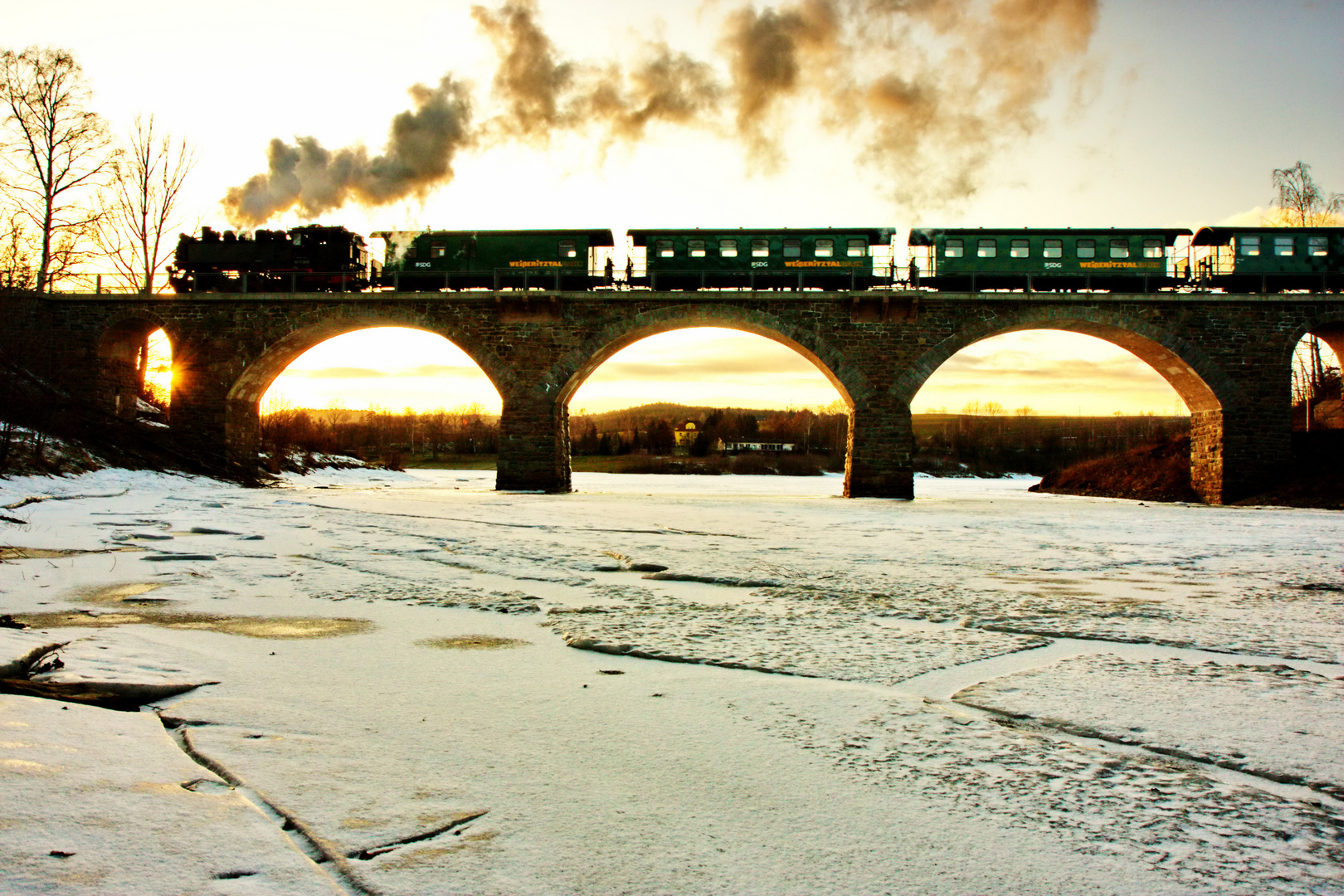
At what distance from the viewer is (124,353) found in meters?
25.6

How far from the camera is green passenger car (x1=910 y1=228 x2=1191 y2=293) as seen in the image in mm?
24547

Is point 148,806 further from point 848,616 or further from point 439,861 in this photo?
point 848,616

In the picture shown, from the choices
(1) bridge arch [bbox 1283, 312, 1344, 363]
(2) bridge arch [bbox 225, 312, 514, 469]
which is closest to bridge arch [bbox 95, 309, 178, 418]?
(2) bridge arch [bbox 225, 312, 514, 469]

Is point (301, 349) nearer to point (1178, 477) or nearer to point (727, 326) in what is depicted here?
point (727, 326)

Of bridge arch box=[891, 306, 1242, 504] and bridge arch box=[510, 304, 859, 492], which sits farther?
bridge arch box=[510, 304, 859, 492]

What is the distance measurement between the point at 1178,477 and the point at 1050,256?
797 cm

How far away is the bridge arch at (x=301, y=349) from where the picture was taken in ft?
78.7

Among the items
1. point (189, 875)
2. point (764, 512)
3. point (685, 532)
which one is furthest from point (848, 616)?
point (764, 512)

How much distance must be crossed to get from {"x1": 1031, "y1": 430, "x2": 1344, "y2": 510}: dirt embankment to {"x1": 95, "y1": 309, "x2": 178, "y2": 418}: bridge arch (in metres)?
30.3

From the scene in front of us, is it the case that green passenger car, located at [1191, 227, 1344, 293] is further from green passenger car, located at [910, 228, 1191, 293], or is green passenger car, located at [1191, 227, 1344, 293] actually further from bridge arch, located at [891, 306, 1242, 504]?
bridge arch, located at [891, 306, 1242, 504]

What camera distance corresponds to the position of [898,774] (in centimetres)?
241

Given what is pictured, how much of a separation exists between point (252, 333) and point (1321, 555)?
24985mm

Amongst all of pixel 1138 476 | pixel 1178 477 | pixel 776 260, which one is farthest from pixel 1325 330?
pixel 776 260

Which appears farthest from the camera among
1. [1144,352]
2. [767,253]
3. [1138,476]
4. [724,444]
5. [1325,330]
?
[724,444]
